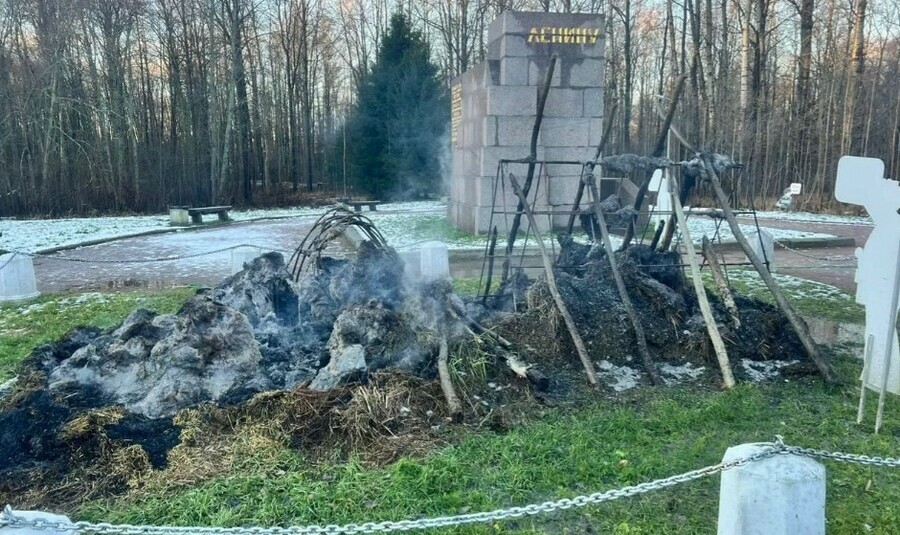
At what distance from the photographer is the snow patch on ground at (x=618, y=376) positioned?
5379 mm

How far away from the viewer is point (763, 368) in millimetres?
5676

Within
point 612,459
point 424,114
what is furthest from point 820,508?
point 424,114

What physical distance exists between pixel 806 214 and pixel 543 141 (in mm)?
12348

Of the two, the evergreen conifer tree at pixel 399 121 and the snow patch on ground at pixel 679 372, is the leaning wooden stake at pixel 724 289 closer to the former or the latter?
the snow patch on ground at pixel 679 372

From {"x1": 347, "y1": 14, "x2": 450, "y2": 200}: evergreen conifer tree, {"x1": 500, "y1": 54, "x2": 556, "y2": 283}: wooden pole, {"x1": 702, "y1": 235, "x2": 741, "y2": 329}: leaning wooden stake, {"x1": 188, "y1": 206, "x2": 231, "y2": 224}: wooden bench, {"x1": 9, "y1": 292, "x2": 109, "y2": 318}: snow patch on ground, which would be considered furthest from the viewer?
{"x1": 347, "y1": 14, "x2": 450, "y2": 200}: evergreen conifer tree

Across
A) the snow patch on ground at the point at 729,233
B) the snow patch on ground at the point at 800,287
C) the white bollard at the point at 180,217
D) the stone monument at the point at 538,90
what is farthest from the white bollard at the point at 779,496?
the white bollard at the point at 180,217

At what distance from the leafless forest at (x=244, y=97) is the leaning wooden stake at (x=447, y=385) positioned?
69.1ft

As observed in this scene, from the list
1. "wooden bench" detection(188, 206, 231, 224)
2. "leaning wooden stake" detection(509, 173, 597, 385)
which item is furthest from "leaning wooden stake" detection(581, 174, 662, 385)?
"wooden bench" detection(188, 206, 231, 224)

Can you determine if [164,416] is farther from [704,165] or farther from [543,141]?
[543,141]

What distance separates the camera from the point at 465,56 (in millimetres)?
34094

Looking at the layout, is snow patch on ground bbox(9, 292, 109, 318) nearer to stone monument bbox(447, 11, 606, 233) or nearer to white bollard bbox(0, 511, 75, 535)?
white bollard bbox(0, 511, 75, 535)

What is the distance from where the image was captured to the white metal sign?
4324 mm

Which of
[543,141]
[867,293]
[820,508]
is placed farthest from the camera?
[543,141]

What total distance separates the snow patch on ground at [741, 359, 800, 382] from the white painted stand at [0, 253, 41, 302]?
30.4 ft
